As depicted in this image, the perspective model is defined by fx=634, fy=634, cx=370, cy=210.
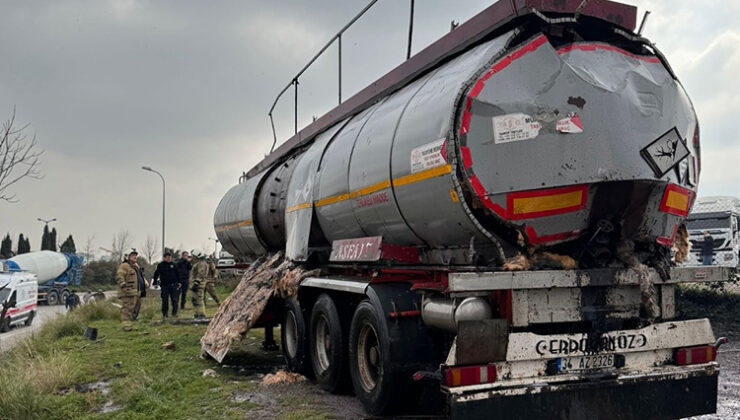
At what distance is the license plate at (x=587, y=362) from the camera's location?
15.2ft

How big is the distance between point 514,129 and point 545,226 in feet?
2.52

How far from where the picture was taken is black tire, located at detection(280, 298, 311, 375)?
7.97m

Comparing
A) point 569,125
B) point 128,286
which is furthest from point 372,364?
point 128,286

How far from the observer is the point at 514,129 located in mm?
4719

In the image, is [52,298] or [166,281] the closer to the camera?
[166,281]

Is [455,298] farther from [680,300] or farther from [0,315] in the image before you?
[0,315]

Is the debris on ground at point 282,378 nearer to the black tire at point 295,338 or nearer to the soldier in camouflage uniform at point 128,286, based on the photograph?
the black tire at point 295,338

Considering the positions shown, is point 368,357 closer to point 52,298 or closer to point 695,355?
point 695,355

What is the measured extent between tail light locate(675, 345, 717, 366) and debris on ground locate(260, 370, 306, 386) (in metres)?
4.58

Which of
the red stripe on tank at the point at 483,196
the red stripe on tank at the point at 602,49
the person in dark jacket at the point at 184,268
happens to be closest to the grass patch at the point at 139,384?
the red stripe on tank at the point at 483,196

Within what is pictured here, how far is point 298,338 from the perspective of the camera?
26.3 ft

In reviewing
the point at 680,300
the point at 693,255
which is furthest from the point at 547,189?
the point at 693,255

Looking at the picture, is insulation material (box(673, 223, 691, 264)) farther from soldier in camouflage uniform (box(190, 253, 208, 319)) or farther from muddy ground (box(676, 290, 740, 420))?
soldier in camouflage uniform (box(190, 253, 208, 319))

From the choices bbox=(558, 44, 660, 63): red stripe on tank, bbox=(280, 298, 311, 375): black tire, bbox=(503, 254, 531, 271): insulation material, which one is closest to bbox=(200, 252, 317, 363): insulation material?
bbox=(280, 298, 311, 375): black tire
